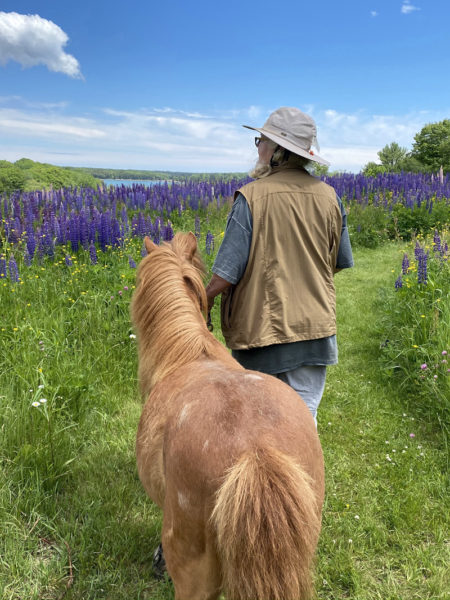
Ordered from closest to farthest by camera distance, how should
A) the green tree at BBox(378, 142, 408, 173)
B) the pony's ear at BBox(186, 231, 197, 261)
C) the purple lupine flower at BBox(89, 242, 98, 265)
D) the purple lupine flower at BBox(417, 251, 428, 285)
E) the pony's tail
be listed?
the pony's tail, the pony's ear at BBox(186, 231, 197, 261), the purple lupine flower at BBox(417, 251, 428, 285), the purple lupine flower at BBox(89, 242, 98, 265), the green tree at BBox(378, 142, 408, 173)

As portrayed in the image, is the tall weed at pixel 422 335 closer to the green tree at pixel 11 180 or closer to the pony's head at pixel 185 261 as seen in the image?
the pony's head at pixel 185 261

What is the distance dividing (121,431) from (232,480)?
8.59 ft

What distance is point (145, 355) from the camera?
2.35 m

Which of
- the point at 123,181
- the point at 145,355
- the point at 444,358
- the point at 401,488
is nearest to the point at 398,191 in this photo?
the point at 123,181

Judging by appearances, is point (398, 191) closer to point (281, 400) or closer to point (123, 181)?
point (123, 181)

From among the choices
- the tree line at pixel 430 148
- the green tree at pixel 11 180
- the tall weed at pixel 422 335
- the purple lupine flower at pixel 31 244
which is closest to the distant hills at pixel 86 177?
the green tree at pixel 11 180

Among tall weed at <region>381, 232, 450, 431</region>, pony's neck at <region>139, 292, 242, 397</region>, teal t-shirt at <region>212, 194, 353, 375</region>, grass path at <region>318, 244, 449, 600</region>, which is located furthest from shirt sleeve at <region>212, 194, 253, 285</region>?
tall weed at <region>381, 232, 450, 431</region>

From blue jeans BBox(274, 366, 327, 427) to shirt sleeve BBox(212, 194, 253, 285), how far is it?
0.65m

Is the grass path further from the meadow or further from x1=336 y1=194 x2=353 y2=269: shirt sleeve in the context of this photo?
x1=336 y1=194 x2=353 y2=269: shirt sleeve

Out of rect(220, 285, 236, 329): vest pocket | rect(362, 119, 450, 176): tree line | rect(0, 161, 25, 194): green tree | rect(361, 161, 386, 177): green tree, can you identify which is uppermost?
rect(362, 119, 450, 176): tree line

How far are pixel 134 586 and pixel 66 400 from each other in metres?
1.51

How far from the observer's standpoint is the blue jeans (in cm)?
251

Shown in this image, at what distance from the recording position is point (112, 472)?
3.27m

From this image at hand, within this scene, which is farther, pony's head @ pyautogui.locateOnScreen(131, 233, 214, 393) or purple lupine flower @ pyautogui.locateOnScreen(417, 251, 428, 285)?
purple lupine flower @ pyautogui.locateOnScreen(417, 251, 428, 285)
